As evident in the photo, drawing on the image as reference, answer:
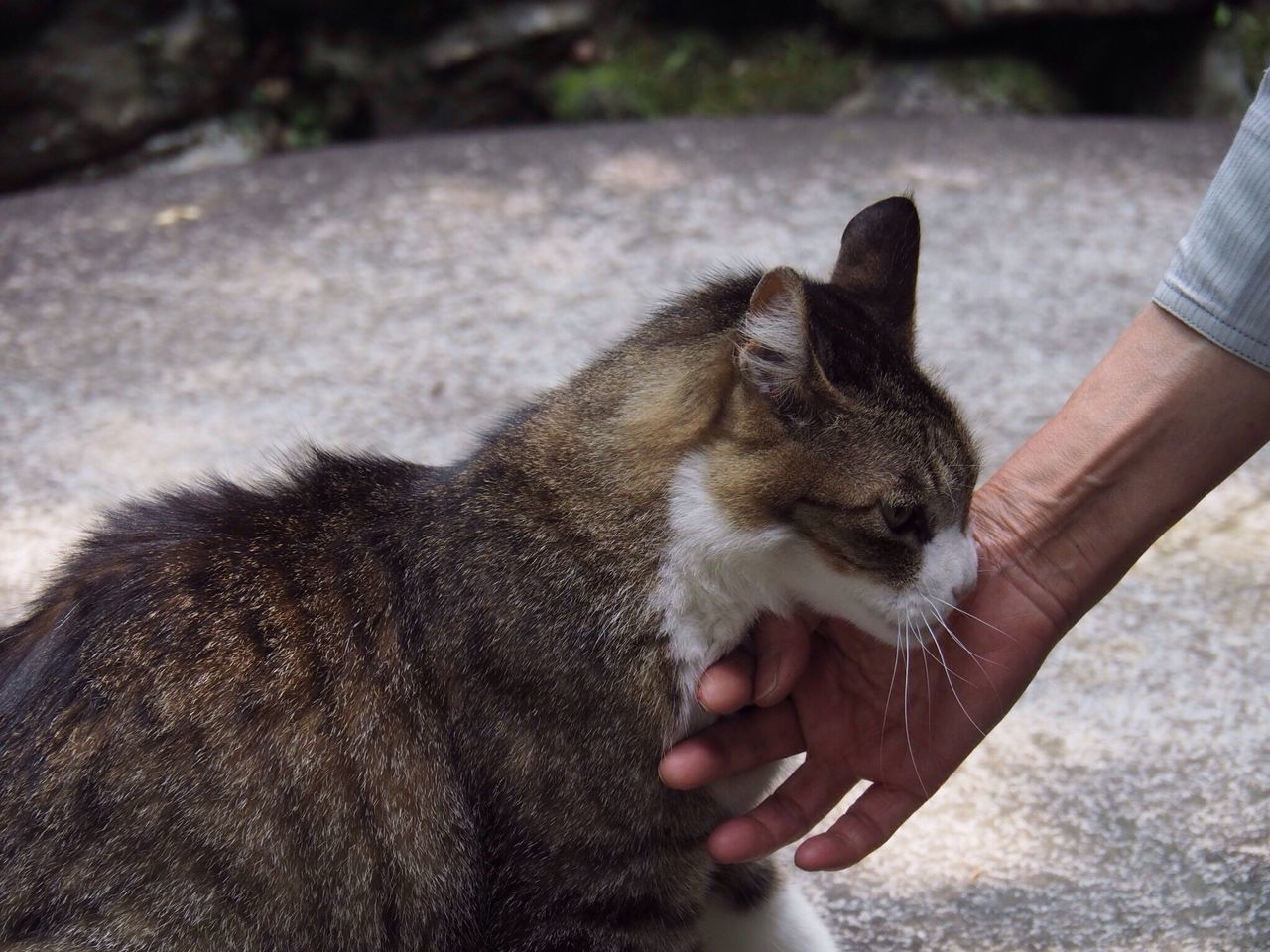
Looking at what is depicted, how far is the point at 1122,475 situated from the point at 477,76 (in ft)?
16.6

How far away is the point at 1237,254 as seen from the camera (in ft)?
6.47

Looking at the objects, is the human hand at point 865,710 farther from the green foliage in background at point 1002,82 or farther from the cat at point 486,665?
the green foliage in background at point 1002,82

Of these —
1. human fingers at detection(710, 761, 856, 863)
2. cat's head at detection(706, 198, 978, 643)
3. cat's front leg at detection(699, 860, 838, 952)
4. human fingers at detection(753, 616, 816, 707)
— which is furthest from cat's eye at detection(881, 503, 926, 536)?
cat's front leg at detection(699, 860, 838, 952)

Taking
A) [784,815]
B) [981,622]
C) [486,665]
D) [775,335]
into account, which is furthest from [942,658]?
[486,665]

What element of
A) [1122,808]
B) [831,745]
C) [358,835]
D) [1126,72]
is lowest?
[1126,72]

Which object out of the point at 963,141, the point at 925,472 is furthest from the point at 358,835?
the point at 963,141

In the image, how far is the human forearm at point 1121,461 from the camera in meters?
2.04

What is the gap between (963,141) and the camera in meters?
5.65

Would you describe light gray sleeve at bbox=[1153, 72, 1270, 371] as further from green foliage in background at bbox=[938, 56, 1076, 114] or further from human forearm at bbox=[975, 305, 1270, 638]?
green foliage in background at bbox=[938, 56, 1076, 114]

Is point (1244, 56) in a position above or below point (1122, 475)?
below

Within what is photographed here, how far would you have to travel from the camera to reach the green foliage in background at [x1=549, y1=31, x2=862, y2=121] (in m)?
6.41

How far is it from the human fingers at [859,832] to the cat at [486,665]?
19 cm

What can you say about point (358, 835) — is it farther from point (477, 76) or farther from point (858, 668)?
point (477, 76)

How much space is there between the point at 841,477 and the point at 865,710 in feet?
1.60
